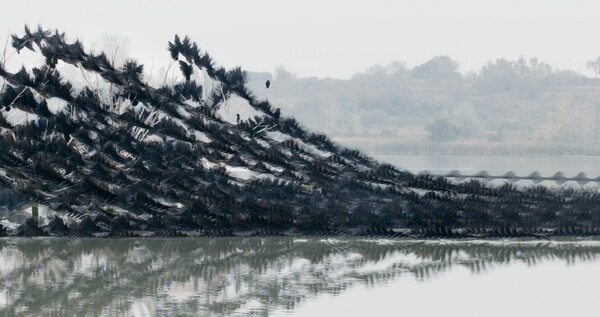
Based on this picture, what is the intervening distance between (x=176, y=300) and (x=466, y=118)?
11471 cm

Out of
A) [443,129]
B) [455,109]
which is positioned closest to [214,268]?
[443,129]

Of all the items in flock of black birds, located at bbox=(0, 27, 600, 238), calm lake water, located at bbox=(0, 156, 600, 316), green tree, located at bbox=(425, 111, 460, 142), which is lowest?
calm lake water, located at bbox=(0, 156, 600, 316)

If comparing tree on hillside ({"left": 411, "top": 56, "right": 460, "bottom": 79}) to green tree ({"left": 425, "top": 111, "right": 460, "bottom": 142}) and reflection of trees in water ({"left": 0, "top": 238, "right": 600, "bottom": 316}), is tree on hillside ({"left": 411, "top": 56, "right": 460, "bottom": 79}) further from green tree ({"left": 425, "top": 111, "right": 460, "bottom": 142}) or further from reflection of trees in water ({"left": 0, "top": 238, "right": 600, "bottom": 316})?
reflection of trees in water ({"left": 0, "top": 238, "right": 600, "bottom": 316})

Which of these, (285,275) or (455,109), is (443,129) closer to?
(455,109)

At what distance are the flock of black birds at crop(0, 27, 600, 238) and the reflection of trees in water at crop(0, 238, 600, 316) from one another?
38 centimetres

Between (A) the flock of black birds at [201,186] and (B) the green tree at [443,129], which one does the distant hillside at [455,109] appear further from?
(A) the flock of black birds at [201,186]

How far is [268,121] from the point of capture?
42.9ft

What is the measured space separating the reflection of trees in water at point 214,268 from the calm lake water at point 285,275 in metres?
0.01

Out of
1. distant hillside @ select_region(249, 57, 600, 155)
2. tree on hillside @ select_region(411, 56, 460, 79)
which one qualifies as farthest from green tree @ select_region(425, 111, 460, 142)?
tree on hillside @ select_region(411, 56, 460, 79)

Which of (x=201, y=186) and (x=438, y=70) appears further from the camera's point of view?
(x=438, y=70)

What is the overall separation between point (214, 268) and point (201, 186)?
1.55 metres

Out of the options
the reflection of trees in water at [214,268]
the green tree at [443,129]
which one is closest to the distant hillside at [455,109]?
the green tree at [443,129]

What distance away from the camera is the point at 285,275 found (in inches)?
Answer: 434

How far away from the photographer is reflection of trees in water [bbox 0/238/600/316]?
9.44 metres
